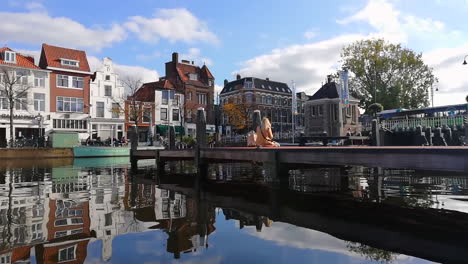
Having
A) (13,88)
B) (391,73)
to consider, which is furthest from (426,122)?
(13,88)

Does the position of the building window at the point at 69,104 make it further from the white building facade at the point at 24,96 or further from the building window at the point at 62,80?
the building window at the point at 62,80

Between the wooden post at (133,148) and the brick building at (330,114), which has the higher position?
the brick building at (330,114)

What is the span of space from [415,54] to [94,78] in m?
43.9

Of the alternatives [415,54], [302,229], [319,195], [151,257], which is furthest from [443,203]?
[415,54]

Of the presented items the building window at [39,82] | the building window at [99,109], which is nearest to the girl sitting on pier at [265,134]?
the building window at [39,82]

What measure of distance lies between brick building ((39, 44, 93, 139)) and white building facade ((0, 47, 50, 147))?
0.95 meters

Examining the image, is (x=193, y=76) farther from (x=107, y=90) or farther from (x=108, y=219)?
(x=108, y=219)

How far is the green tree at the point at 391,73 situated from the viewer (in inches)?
1752

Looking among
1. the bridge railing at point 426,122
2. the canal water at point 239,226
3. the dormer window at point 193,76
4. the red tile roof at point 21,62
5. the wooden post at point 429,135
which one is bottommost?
the canal water at point 239,226

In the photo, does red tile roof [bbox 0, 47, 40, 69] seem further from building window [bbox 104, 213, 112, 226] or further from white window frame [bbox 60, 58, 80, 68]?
building window [bbox 104, 213, 112, 226]

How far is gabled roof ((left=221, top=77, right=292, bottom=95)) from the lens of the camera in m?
69.1

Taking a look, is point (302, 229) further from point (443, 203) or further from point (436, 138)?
point (436, 138)

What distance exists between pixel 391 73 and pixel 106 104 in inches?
1546

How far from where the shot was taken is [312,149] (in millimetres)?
9609
